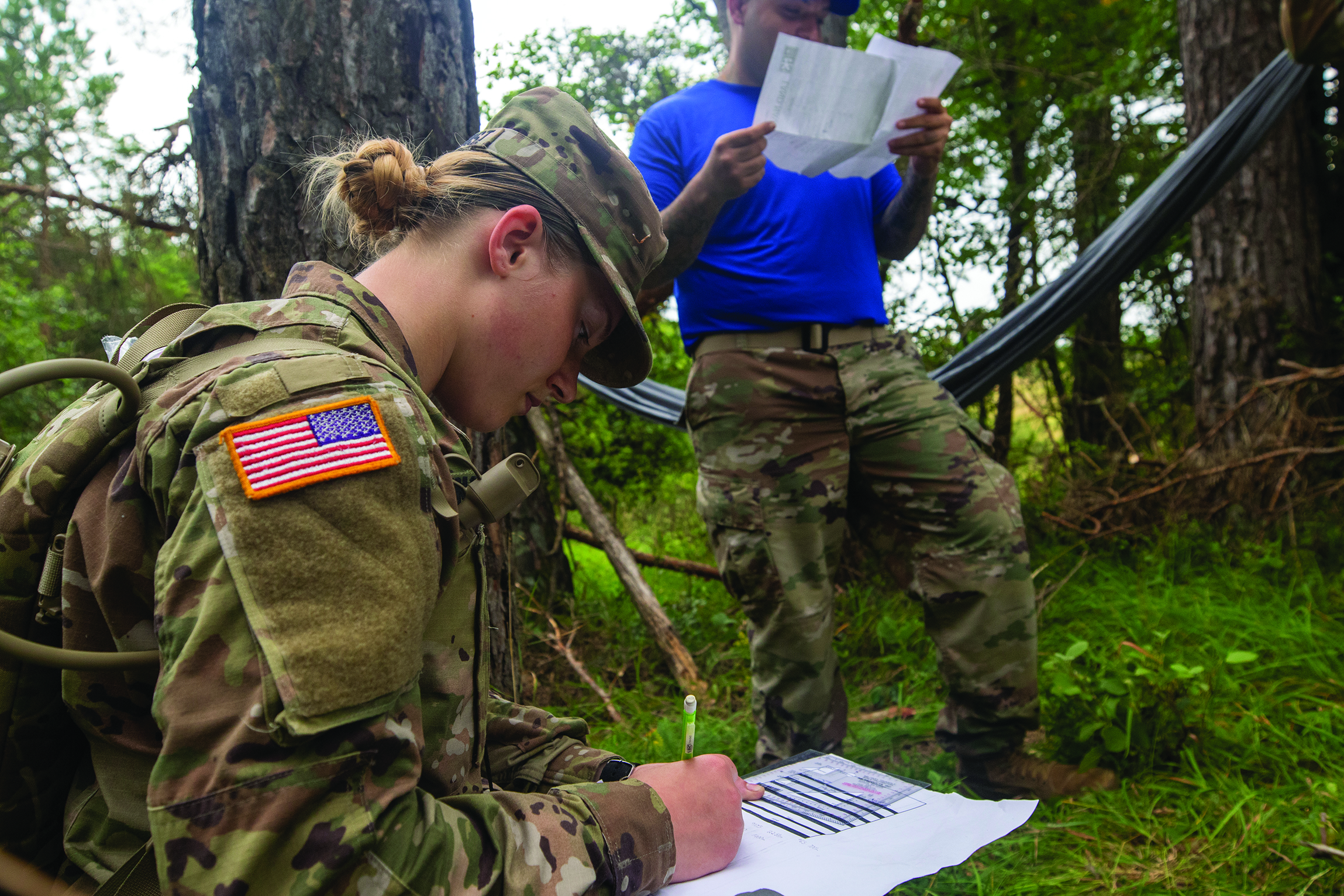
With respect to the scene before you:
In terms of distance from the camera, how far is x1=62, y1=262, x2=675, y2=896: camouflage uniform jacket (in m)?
0.68

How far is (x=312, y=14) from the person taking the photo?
1.67m

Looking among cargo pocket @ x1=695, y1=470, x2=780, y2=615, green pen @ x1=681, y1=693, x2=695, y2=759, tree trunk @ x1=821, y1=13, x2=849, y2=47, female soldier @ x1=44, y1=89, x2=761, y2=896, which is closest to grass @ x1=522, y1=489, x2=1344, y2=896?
cargo pocket @ x1=695, y1=470, x2=780, y2=615

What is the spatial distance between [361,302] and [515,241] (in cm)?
19

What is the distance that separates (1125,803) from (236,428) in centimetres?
196

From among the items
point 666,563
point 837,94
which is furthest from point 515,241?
point 666,563

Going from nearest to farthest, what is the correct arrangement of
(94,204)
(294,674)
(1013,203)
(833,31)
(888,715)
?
(294,674), (888,715), (94,204), (833,31), (1013,203)

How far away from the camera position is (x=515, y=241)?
1037mm

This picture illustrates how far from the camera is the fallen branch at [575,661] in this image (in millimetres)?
2598

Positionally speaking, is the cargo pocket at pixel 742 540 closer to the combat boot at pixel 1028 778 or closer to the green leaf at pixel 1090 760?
the combat boot at pixel 1028 778

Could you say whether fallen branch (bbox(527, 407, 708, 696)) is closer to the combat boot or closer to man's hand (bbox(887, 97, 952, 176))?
the combat boot

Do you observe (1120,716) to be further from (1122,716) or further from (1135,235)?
(1135,235)

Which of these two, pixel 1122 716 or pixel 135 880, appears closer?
pixel 135 880

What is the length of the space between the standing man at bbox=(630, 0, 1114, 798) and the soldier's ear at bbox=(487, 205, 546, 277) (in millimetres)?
982

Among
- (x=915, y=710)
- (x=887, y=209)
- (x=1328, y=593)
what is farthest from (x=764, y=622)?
(x=1328, y=593)
